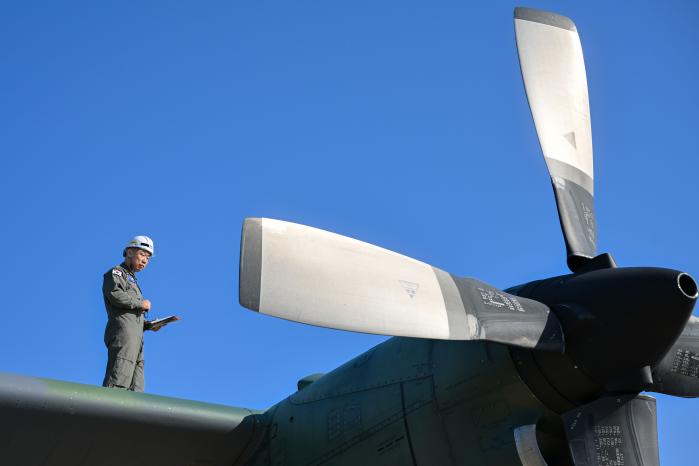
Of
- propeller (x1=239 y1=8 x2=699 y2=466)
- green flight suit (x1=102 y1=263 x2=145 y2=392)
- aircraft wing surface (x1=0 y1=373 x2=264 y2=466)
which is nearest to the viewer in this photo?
propeller (x1=239 y1=8 x2=699 y2=466)

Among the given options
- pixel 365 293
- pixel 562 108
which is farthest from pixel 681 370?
pixel 365 293

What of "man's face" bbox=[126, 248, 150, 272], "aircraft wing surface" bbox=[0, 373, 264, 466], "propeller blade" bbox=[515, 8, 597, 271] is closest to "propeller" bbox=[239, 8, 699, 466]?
"propeller blade" bbox=[515, 8, 597, 271]

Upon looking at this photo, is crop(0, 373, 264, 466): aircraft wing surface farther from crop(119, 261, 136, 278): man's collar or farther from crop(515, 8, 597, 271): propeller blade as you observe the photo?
crop(515, 8, 597, 271): propeller blade

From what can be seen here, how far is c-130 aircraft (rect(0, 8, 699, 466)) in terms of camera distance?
5.86 metres

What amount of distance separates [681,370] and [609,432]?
863mm

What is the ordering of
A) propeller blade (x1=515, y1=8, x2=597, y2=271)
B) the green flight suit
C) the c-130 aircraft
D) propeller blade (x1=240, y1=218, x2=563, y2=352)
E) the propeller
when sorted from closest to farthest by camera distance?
propeller blade (x1=240, y1=218, x2=563, y2=352) → the propeller → the c-130 aircraft → propeller blade (x1=515, y1=8, x2=597, y2=271) → the green flight suit

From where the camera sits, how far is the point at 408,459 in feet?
Result: 23.9

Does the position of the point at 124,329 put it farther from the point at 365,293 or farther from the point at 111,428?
the point at 365,293

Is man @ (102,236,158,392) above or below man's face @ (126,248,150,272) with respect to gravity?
below

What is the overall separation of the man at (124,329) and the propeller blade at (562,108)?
4444 mm

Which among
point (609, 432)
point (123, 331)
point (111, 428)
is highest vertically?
point (123, 331)

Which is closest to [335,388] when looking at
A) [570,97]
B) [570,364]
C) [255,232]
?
[570,364]

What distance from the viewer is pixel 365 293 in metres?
5.80

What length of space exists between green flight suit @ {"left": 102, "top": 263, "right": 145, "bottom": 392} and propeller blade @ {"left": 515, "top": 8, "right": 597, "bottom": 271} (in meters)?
4.45
